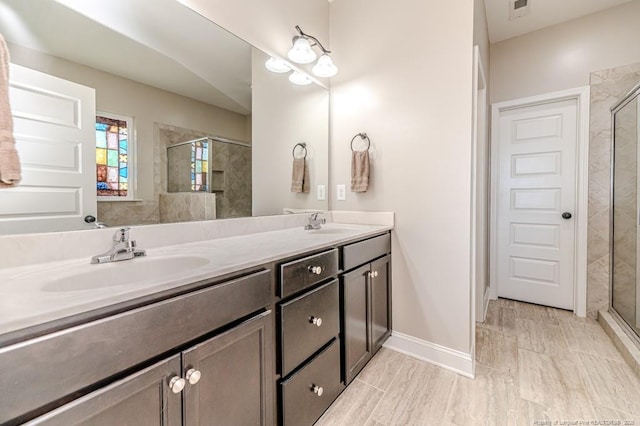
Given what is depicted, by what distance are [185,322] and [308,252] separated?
58 centimetres

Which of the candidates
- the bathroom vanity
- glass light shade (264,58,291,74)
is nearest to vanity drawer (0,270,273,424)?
the bathroom vanity

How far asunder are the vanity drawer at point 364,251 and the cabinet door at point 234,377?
582 mm

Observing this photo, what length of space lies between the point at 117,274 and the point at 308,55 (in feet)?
5.59

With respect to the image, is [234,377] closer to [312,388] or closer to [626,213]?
[312,388]

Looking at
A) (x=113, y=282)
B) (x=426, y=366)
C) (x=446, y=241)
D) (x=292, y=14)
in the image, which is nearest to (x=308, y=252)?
(x=113, y=282)

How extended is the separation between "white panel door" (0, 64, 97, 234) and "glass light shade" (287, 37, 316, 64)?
121cm

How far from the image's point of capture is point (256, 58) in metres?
1.70

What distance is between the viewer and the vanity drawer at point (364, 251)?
4.83 ft

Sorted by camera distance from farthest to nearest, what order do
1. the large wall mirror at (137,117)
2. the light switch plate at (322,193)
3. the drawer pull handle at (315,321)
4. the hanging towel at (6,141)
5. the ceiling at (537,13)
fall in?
the ceiling at (537,13) < the light switch plate at (322,193) < the drawer pull handle at (315,321) < the large wall mirror at (137,117) < the hanging towel at (6,141)

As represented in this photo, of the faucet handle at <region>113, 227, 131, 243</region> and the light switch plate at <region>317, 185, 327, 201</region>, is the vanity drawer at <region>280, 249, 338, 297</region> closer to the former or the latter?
the faucet handle at <region>113, 227, 131, 243</region>

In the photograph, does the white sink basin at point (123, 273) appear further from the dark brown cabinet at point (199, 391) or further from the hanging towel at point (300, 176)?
the hanging towel at point (300, 176)

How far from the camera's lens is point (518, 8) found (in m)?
2.39

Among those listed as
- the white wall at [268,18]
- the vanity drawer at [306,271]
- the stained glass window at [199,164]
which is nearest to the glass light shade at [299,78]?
the white wall at [268,18]

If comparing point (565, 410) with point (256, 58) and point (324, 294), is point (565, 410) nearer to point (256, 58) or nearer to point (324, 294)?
point (324, 294)
